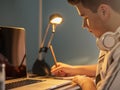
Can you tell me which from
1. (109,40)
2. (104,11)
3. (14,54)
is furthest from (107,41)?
(14,54)

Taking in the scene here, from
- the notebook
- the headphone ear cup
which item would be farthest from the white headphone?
the notebook

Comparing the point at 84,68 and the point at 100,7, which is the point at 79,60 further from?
the point at 100,7

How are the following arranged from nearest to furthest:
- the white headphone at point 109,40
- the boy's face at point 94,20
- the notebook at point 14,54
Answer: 1. the white headphone at point 109,40
2. the boy's face at point 94,20
3. the notebook at point 14,54

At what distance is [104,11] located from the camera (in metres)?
1.08

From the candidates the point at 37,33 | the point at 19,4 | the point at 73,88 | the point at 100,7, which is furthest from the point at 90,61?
the point at 100,7

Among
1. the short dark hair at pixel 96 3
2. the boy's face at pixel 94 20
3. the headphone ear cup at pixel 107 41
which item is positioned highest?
the short dark hair at pixel 96 3

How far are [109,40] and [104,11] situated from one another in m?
0.13

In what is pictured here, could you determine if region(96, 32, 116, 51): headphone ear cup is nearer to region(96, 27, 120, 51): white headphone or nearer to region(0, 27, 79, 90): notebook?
region(96, 27, 120, 51): white headphone

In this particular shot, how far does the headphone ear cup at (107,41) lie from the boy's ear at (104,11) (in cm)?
8

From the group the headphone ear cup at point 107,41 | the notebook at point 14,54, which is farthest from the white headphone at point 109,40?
the notebook at point 14,54

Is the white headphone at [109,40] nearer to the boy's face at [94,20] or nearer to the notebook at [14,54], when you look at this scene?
the boy's face at [94,20]

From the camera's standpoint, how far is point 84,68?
6.47 feet

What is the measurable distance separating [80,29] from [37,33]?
385mm

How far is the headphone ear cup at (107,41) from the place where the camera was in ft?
3.33
